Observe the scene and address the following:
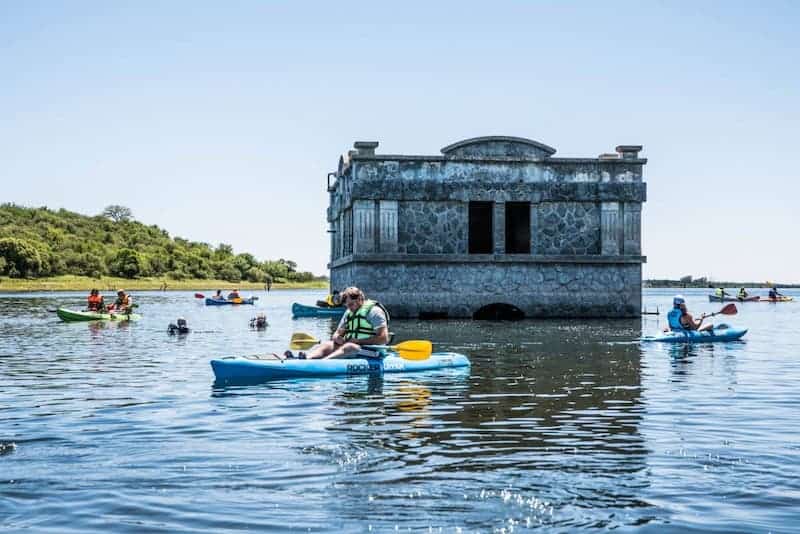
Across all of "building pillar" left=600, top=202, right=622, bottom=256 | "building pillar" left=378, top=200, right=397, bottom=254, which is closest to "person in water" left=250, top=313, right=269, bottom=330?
"building pillar" left=378, top=200, right=397, bottom=254

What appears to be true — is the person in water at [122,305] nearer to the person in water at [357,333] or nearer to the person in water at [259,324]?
the person in water at [259,324]

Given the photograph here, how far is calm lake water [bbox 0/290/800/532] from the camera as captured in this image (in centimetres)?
727

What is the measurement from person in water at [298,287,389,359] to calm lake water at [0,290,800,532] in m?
0.74

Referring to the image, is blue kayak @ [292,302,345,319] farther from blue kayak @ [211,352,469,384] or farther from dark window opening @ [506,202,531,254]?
blue kayak @ [211,352,469,384]

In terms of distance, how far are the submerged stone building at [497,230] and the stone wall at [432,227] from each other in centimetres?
4

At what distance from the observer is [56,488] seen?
8.09 metres

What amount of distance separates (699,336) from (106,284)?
9695 cm

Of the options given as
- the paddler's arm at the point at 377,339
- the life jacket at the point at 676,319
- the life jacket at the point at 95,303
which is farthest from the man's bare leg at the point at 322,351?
the life jacket at the point at 95,303

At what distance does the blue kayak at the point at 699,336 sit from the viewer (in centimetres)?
2495

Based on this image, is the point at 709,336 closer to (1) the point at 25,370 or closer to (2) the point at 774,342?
(2) the point at 774,342

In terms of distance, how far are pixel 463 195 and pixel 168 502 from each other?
102ft

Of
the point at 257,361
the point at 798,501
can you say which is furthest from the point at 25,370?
the point at 798,501

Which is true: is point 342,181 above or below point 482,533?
above

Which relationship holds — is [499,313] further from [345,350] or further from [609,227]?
[345,350]
